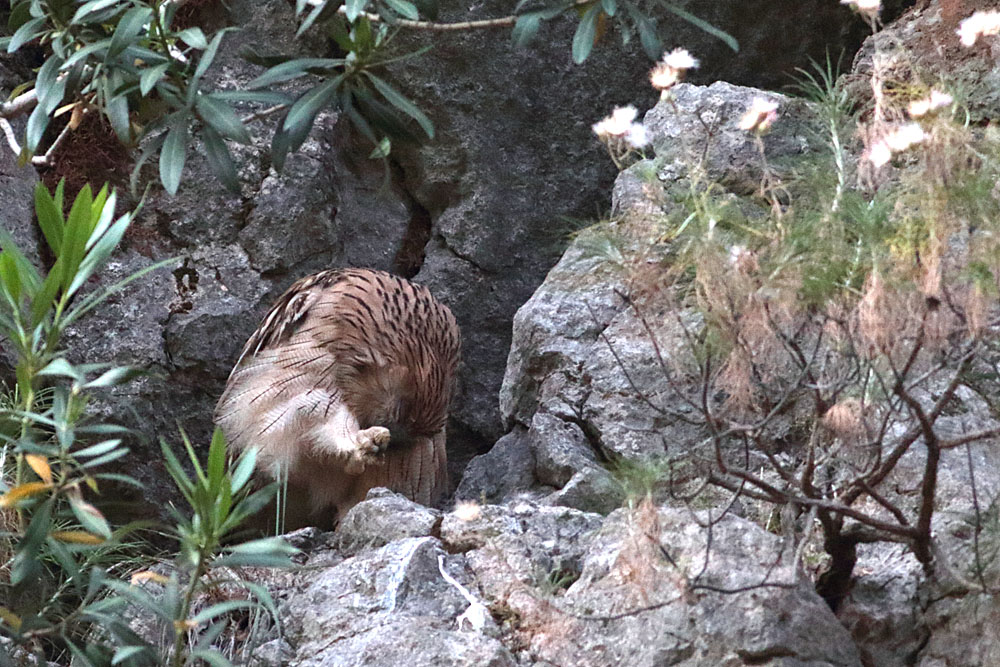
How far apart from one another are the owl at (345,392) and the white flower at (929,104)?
96.9 inches

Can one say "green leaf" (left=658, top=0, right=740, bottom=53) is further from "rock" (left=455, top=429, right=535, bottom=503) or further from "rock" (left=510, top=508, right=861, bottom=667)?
"rock" (left=455, top=429, right=535, bottom=503)

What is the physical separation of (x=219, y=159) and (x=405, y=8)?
0.65m

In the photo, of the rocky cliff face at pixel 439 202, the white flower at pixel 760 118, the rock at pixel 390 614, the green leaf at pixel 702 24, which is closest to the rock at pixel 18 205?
the rocky cliff face at pixel 439 202

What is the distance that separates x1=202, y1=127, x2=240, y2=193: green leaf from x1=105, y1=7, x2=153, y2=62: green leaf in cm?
32

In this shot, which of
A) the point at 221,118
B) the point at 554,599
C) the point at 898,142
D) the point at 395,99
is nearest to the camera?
the point at 898,142

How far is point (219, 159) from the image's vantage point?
3465mm

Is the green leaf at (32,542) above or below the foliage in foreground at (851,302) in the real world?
below

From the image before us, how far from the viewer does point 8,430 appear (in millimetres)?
3539

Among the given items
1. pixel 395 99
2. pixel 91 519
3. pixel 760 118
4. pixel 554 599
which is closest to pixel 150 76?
pixel 395 99

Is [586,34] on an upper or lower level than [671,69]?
Result: upper

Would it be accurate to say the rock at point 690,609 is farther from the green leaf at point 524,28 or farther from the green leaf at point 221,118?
the green leaf at point 221,118

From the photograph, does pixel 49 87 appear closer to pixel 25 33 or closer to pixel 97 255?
pixel 25 33

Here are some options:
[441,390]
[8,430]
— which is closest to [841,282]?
[8,430]

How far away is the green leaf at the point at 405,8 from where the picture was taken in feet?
10.6
